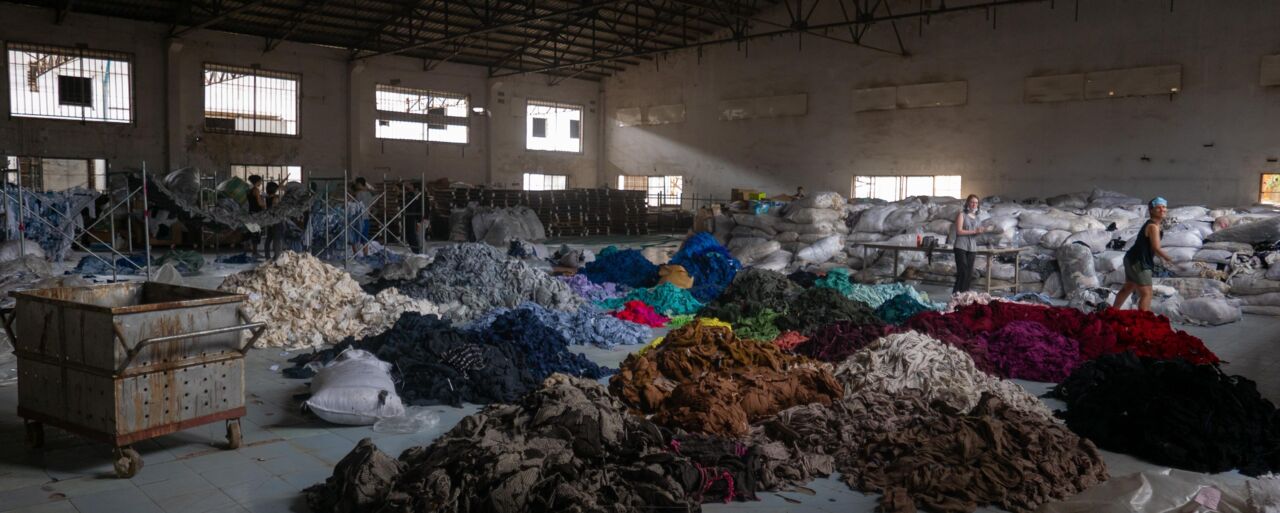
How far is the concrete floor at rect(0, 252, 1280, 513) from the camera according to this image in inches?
164

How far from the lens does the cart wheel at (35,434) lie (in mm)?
4855

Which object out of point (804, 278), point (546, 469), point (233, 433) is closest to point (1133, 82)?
point (804, 278)

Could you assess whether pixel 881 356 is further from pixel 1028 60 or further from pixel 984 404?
pixel 1028 60

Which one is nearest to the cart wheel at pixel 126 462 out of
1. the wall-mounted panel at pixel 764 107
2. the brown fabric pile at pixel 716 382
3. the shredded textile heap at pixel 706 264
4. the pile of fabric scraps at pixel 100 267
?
the brown fabric pile at pixel 716 382

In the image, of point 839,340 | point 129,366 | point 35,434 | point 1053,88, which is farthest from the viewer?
point 1053,88

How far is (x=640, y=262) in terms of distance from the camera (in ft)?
44.0

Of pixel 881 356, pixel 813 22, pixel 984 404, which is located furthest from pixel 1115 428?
pixel 813 22

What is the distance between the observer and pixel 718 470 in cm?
444

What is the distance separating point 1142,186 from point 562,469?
750 inches

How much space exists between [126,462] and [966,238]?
9875 millimetres

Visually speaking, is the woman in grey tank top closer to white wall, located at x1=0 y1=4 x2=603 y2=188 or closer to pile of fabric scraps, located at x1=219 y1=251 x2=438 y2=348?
pile of fabric scraps, located at x1=219 y1=251 x2=438 y2=348

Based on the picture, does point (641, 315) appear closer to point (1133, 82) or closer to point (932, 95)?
point (1133, 82)

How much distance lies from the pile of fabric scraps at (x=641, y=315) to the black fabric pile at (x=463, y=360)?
256 cm

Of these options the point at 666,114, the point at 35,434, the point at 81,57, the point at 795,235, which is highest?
the point at 81,57
